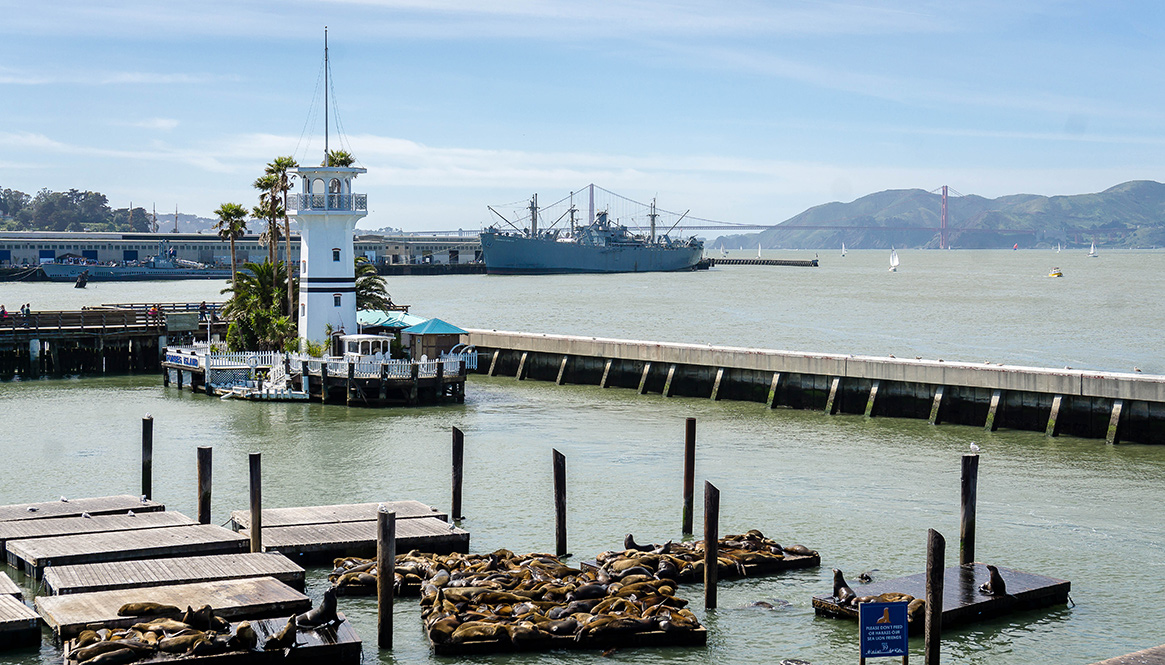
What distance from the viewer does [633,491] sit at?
26.4 meters

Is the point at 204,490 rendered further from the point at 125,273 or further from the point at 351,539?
the point at 125,273

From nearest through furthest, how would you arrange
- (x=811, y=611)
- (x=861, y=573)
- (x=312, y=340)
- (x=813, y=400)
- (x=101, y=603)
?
(x=101, y=603) < (x=811, y=611) < (x=861, y=573) < (x=813, y=400) < (x=312, y=340)

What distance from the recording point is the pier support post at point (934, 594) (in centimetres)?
1401

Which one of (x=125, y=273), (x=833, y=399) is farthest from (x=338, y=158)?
(x=125, y=273)

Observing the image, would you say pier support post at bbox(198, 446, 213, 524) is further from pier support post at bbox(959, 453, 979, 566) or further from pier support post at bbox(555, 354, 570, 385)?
pier support post at bbox(555, 354, 570, 385)

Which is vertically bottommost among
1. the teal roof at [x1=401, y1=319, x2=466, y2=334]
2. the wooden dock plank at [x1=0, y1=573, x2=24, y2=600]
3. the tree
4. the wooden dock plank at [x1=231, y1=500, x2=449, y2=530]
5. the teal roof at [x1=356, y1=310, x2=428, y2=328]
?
the wooden dock plank at [x1=231, y1=500, x2=449, y2=530]

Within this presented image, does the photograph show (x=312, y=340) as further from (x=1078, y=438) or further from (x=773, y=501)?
(x=1078, y=438)

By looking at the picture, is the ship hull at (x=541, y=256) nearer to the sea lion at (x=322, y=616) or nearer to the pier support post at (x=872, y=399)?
the pier support post at (x=872, y=399)

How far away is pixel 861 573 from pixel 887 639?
6248 millimetres

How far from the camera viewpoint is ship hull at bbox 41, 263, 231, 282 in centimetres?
14700

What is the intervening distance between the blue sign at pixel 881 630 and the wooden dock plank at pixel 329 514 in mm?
10080

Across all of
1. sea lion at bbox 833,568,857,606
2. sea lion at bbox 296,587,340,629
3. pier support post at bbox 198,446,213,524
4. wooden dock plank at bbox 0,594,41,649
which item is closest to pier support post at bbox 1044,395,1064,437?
sea lion at bbox 833,568,857,606

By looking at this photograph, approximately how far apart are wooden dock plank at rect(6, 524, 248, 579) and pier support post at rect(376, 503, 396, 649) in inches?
176

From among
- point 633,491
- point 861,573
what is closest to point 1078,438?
point 633,491
